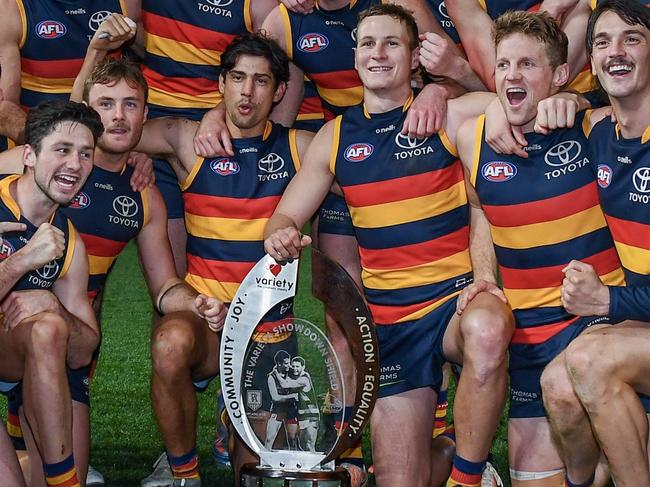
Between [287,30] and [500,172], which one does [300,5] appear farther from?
[500,172]

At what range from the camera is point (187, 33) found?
6.00 meters

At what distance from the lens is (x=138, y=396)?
23.2ft

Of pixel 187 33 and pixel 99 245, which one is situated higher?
pixel 187 33

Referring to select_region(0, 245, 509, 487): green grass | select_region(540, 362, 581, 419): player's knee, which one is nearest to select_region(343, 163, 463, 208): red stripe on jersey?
select_region(0, 245, 509, 487): green grass

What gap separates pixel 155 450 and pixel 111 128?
1534 mm

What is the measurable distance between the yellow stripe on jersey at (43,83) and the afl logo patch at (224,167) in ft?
2.85

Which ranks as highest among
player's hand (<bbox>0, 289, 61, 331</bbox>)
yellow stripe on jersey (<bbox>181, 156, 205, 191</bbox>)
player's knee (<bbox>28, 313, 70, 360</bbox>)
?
yellow stripe on jersey (<bbox>181, 156, 205, 191</bbox>)

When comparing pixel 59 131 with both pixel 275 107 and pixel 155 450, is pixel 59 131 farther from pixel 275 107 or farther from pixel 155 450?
pixel 155 450

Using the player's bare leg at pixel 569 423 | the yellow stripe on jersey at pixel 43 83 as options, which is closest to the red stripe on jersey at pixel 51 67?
the yellow stripe on jersey at pixel 43 83

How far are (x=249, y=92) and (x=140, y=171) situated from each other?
597 mm

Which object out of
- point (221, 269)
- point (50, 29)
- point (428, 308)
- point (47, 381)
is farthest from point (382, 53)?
point (47, 381)

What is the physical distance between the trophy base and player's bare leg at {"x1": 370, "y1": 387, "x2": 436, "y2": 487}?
1.44 feet

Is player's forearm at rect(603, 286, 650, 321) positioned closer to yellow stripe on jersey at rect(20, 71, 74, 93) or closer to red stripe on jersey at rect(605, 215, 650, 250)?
red stripe on jersey at rect(605, 215, 650, 250)

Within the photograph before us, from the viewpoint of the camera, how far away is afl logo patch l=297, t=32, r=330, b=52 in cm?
580
